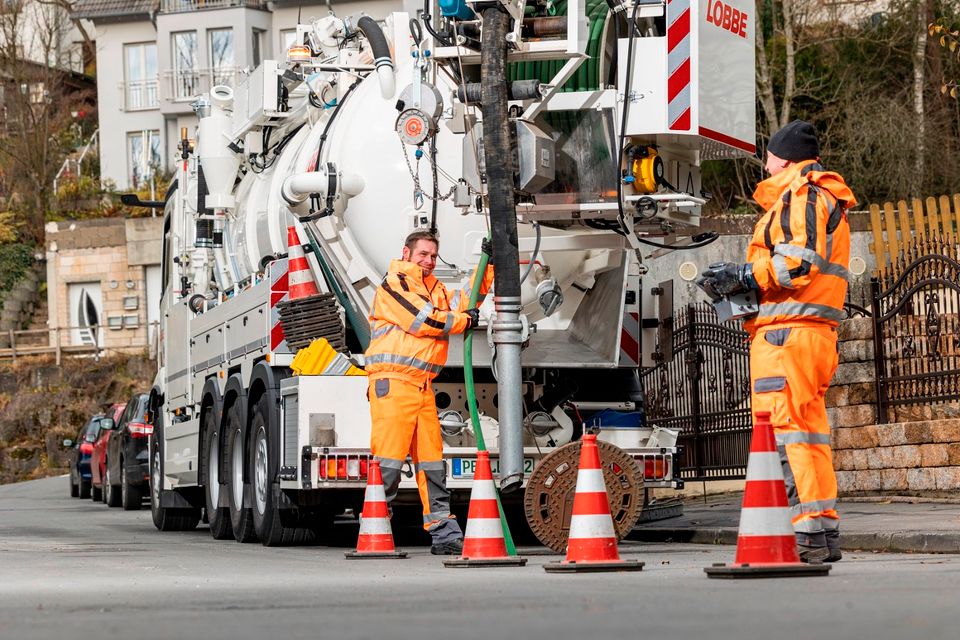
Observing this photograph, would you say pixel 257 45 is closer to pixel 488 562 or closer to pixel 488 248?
pixel 488 248

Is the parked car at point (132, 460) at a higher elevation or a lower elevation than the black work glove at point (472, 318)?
lower

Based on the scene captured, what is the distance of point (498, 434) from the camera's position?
34.8 feet

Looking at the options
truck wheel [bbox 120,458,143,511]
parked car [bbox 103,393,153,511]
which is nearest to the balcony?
parked car [bbox 103,393,153,511]

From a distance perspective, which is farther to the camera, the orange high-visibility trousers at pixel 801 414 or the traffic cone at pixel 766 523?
the orange high-visibility trousers at pixel 801 414

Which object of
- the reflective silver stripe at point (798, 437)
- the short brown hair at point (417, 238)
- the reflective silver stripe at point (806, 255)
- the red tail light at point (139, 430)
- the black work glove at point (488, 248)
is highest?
the short brown hair at point (417, 238)

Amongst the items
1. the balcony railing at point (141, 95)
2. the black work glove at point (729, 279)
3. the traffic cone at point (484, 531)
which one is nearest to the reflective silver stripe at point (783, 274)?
the black work glove at point (729, 279)

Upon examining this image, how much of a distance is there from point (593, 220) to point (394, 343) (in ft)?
4.52

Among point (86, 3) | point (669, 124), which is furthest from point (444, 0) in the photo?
point (86, 3)

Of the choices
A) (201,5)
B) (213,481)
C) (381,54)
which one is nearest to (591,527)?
(381,54)

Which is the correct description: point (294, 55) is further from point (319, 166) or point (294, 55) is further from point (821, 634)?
point (821, 634)

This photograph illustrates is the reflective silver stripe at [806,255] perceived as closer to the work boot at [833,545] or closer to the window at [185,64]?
the work boot at [833,545]

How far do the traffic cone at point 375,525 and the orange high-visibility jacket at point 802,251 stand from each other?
2.56m

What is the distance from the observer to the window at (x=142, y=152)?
5303 centimetres

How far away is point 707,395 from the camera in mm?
16531
